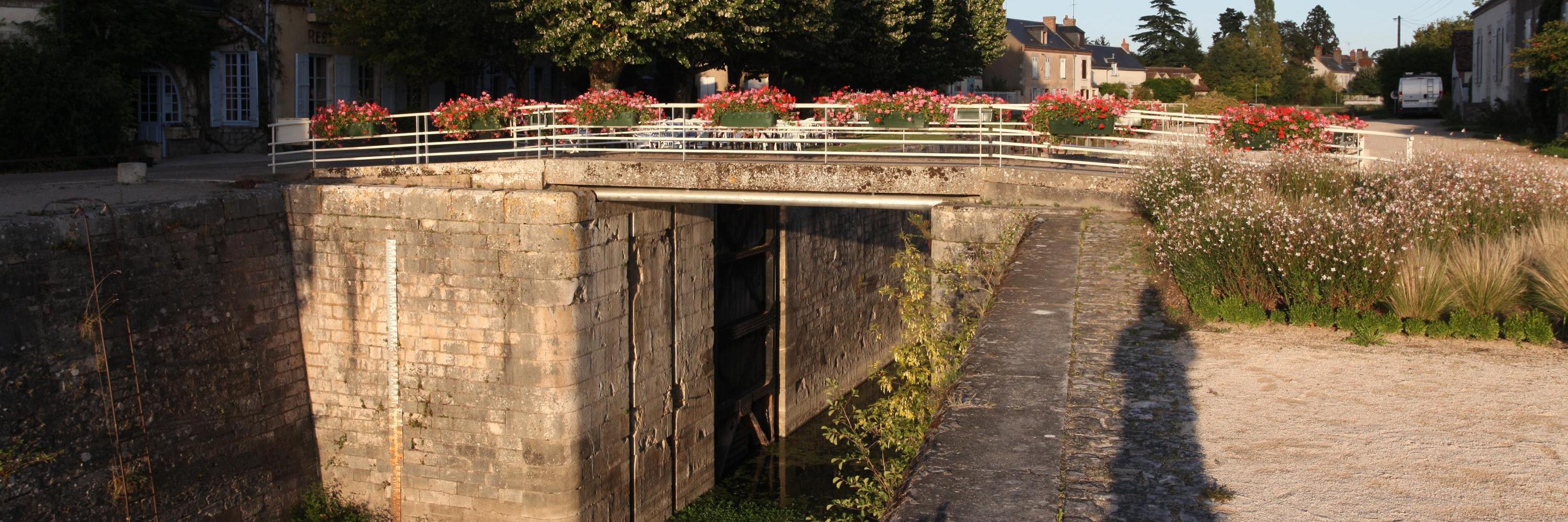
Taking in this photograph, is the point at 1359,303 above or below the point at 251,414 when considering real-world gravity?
above

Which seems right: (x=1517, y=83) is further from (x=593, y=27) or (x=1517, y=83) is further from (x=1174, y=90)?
(x=593, y=27)

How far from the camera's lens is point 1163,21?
80.0m

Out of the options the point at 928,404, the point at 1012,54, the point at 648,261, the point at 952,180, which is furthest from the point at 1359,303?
the point at 1012,54

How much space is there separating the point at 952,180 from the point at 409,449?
624 centimetres

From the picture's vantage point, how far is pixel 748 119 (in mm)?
13281

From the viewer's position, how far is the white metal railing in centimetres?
1149

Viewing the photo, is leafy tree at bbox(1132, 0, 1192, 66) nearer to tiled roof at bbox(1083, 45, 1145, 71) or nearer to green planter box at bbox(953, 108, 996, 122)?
tiled roof at bbox(1083, 45, 1145, 71)

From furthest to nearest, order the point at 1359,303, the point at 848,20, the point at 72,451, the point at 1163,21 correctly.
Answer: the point at 1163,21 → the point at 848,20 → the point at 72,451 → the point at 1359,303

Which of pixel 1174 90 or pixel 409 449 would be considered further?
pixel 1174 90

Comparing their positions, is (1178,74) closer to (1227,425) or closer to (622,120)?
(622,120)

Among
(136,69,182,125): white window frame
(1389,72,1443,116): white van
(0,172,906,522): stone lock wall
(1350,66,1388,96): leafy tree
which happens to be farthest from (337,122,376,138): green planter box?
(1350,66,1388,96): leafy tree

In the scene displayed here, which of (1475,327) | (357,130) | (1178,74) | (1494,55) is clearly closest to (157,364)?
(357,130)

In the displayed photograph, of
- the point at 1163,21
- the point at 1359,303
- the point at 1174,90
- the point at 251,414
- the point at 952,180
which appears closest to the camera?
the point at 1359,303

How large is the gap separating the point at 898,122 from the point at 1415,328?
22.3 feet
